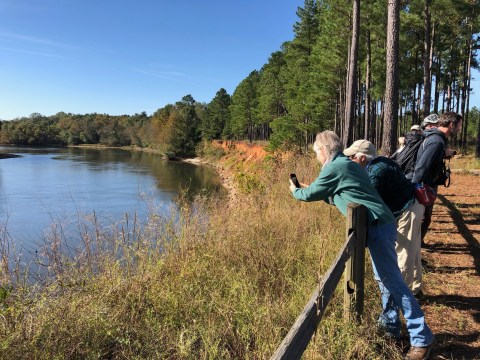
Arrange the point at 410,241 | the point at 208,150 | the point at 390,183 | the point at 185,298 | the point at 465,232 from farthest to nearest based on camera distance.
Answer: the point at 208,150
the point at 465,232
the point at 410,241
the point at 185,298
the point at 390,183

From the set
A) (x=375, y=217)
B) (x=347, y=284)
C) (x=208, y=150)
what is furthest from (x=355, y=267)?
(x=208, y=150)

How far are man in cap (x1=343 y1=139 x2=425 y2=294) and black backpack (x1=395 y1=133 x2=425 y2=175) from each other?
0.88m

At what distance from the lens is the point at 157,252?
4695 millimetres

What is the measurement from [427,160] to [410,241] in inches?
34.9

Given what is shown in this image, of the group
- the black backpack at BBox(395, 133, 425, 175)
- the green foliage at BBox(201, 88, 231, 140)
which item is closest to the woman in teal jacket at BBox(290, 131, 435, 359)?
the black backpack at BBox(395, 133, 425, 175)

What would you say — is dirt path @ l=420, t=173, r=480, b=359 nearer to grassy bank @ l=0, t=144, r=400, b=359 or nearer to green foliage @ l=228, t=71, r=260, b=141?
grassy bank @ l=0, t=144, r=400, b=359

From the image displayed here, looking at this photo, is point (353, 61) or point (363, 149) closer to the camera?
point (363, 149)

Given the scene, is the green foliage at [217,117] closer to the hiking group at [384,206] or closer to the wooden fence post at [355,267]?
the hiking group at [384,206]

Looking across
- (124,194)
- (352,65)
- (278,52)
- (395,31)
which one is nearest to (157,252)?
(395,31)

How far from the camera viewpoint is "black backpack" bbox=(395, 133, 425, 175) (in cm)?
458

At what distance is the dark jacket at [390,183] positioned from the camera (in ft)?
10.3

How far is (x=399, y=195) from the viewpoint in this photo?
3299 mm

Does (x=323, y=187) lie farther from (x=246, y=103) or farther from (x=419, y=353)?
(x=246, y=103)

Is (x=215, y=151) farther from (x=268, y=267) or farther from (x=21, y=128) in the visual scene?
(x=21, y=128)
